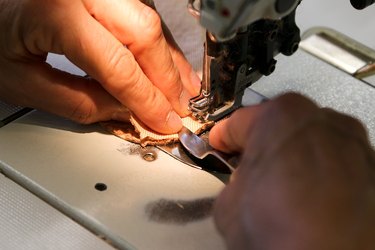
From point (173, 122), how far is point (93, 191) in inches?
8.6

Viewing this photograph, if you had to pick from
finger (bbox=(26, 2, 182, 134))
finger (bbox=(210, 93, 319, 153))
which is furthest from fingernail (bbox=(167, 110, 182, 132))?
finger (bbox=(210, 93, 319, 153))

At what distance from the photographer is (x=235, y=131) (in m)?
0.87

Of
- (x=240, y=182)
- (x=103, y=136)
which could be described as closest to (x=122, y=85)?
(x=103, y=136)

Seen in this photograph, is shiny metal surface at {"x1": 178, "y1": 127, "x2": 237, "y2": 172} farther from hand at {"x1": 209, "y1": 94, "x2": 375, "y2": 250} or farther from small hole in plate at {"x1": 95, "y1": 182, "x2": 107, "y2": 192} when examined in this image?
hand at {"x1": 209, "y1": 94, "x2": 375, "y2": 250}

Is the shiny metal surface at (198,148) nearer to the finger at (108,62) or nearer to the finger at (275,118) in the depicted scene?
the finger at (108,62)

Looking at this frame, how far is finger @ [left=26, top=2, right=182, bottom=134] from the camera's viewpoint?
106cm

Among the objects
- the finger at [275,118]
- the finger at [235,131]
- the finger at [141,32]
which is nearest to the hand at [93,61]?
the finger at [141,32]

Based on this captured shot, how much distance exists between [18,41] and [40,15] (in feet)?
0.23

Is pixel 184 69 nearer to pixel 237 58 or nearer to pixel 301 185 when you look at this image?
pixel 237 58

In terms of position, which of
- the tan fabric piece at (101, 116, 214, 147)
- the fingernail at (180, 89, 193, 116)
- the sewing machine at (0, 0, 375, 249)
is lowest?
the sewing machine at (0, 0, 375, 249)

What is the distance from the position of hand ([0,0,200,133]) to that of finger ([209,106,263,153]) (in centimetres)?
16

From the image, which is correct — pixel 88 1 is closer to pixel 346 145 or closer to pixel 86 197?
pixel 86 197

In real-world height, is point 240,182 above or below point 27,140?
above

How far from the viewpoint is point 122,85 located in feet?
3.60
